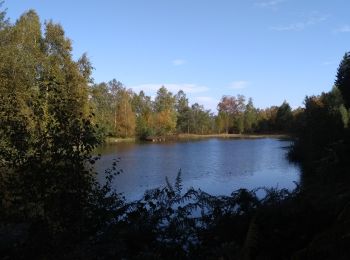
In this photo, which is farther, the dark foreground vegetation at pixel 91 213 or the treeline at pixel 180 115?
the treeline at pixel 180 115

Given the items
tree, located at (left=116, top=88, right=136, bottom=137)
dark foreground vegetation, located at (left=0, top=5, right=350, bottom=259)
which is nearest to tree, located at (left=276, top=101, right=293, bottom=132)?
tree, located at (left=116, top=88, right=136, bottom=137)

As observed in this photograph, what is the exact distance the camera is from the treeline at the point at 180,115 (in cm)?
8938

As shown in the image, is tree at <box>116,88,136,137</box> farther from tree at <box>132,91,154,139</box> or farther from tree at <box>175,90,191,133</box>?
tree at <box>175,90,191,133</box>

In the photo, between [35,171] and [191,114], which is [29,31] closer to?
[35,171]

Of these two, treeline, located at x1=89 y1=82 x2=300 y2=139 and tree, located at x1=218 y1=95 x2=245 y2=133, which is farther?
tree, located at x1=218 y1=95 x2=245 y2=133

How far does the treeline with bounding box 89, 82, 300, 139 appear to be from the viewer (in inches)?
3519

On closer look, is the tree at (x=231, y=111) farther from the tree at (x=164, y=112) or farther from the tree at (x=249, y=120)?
the tree at (x=164, y=112)

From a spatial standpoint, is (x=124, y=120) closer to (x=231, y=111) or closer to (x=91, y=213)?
(x=231, y=111)

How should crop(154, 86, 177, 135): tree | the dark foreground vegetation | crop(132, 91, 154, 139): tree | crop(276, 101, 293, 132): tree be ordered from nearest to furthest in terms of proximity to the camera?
1. the dark foreground vegetation
2. crop(132, 91, 154, 139): tree
3. crop(154, 86, 177, 135): tree
4. crop(276, 101, 293, 132): tree

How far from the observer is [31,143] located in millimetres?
6652

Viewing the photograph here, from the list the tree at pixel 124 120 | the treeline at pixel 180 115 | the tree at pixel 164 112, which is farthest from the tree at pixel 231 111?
the tree at pixel 124 120

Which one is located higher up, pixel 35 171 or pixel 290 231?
pixel 35 171

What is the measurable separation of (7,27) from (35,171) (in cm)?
2330

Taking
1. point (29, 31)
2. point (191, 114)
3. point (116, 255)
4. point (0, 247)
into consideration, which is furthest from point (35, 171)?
point (191, 114)
